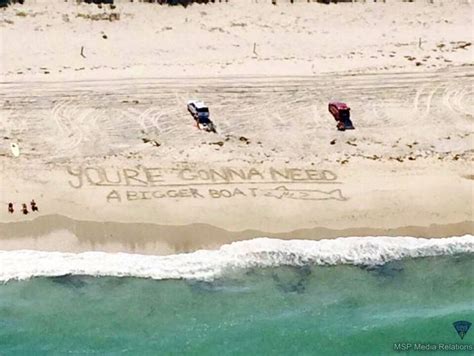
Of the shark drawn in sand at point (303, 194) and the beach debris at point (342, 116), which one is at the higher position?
the beach debris at point (342, 116)

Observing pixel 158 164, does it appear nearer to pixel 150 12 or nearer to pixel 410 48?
pixel 150 12

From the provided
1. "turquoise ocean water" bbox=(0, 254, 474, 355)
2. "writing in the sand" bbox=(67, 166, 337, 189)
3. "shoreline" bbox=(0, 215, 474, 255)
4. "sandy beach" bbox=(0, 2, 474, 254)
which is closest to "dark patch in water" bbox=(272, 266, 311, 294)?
"turquoise ocean water" bbox=(0, 254, 474, 355)

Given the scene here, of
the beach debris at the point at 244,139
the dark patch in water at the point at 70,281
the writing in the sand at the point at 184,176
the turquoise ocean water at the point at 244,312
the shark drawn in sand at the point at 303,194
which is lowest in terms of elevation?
the turquoise ocean water at the point at 244,312

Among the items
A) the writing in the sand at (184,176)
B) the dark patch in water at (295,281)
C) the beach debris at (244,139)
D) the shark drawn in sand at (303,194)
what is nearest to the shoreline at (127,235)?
the dark patch in water at (295,281)

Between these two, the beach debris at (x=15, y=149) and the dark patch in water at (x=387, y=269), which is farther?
the beach debris at (x=15, y=149)

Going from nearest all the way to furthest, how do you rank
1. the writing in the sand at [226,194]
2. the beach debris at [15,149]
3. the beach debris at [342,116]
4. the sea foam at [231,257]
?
the sea foam at [231,257]
the writing in the sand at [226,194]
the beach debris at [15,149]
the beach debris at [342,116]

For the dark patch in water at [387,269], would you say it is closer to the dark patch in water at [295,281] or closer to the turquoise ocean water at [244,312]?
the turquoise ocean water at [244,312]

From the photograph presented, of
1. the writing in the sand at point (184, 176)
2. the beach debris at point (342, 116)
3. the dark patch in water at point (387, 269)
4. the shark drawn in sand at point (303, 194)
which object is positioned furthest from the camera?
the beach debris at point (342, 116)
